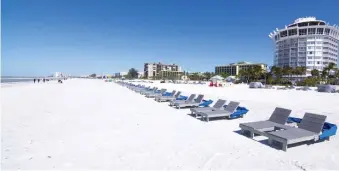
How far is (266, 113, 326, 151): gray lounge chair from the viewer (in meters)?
5.69

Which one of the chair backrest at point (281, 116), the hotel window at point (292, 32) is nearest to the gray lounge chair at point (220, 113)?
the chair backrest at point (281, 116)

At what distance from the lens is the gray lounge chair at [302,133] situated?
5.69 metres

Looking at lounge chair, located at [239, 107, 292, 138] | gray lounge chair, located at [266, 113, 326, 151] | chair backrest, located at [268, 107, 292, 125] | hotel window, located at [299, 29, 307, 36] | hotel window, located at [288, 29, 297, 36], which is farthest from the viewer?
hotel window, located at [288, 29, 297, 36]

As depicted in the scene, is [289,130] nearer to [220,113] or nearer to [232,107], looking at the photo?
[220,113]

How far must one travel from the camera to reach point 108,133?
24.1 feet

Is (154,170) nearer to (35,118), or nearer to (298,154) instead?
(298,154)

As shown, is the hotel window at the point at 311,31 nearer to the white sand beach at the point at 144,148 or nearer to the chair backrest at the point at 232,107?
the chair backrest at the point at 232,107

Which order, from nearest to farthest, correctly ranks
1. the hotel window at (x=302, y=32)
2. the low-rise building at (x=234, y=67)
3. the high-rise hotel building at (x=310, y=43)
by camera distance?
the high-rise hotel building at (x=310, y=43)
the hotel window at (x=302, y=32)
the low-rise building at (x=234, y=67)

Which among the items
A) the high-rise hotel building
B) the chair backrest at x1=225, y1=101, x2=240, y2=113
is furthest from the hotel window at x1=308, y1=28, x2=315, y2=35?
the chair backrest at x1=225, y1=101, x2=240, y2=113

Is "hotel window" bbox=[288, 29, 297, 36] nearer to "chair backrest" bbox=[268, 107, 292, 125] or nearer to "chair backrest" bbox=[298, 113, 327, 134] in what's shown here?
"chair backrest" bbox=[268, 107, 292, 125]

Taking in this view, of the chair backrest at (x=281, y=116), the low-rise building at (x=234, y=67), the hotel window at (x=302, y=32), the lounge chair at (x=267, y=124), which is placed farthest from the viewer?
the low-rise building at (x=234, y=67)

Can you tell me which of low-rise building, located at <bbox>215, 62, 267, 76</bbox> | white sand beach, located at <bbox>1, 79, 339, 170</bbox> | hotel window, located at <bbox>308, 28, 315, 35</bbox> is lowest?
white sand beach, located at <bbox>1, 79, 339, 170</bbox>

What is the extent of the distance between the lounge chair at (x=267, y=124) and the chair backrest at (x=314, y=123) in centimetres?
62

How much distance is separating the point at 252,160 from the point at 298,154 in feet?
4.47
